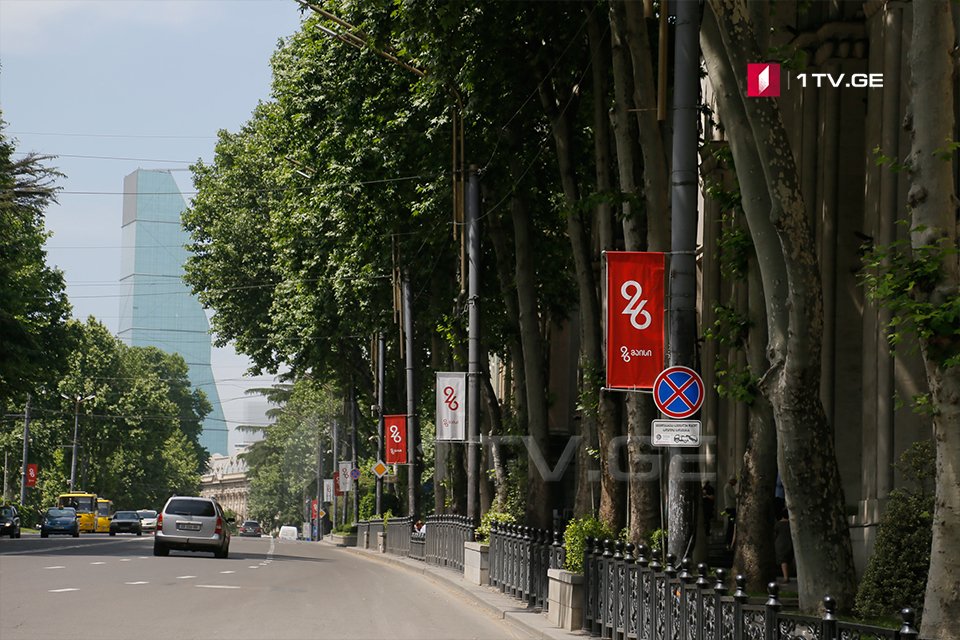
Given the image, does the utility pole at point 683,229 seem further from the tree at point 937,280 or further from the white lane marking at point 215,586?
the white lane marking at point 215,586

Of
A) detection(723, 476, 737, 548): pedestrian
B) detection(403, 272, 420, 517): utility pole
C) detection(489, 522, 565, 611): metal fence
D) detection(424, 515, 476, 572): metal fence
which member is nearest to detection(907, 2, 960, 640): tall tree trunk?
detection(489, 522, 565, 611): metal fence

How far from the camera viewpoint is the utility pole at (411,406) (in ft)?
139

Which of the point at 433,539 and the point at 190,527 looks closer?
the point at 190,527

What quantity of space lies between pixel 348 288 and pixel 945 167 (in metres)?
33.1

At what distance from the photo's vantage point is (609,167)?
942 inches

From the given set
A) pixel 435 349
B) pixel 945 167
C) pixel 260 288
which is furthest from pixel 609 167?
pixel 260 288

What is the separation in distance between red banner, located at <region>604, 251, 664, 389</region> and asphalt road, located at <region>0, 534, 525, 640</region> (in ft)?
11.6

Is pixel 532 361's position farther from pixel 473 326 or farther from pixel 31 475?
pixel 31 475

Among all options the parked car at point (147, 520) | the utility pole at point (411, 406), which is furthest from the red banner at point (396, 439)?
the parked car at point (147, 520)

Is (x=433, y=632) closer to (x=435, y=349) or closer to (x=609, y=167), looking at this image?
(x=609, y=167)

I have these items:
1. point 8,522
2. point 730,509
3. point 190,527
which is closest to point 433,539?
point 190,527

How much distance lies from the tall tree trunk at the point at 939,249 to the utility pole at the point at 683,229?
3.54m

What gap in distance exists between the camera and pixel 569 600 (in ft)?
57.6

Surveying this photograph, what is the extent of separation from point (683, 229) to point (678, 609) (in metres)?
4.08
